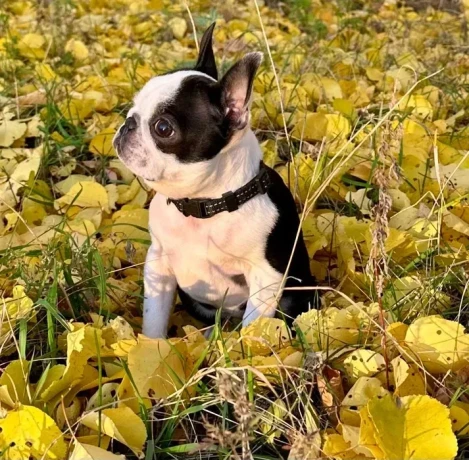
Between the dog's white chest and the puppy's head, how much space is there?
17 centimetres

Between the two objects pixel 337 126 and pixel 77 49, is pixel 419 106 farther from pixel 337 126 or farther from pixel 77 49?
pixel 77 49

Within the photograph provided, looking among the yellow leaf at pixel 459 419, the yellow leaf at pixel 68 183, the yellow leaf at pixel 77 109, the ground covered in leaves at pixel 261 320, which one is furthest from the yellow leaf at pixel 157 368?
the yellow leaf at pixel 77 109

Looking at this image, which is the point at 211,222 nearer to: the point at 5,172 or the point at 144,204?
the point at 144,204

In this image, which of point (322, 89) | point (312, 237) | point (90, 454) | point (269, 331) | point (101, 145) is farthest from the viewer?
point (322, 89)

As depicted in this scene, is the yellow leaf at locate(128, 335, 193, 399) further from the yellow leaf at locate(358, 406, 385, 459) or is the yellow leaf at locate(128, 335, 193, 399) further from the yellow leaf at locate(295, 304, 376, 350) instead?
the yellow leaf at locate(358, 406, 385, 459)

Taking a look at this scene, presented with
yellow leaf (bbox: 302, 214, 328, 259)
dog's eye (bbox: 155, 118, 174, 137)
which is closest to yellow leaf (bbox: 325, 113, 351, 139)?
yellow leaf (bbox: 302, 214, 328, 259)

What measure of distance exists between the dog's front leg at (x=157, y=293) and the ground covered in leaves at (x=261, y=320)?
0.06m

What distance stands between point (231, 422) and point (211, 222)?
1.97ft

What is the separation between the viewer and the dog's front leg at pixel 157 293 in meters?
1.90

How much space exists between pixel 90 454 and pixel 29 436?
0.14 m

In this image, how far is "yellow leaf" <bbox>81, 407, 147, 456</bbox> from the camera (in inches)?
48.2

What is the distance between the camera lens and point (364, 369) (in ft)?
4.56

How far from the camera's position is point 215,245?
1.83m

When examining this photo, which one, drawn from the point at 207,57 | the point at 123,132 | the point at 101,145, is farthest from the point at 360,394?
the point at 101,145
